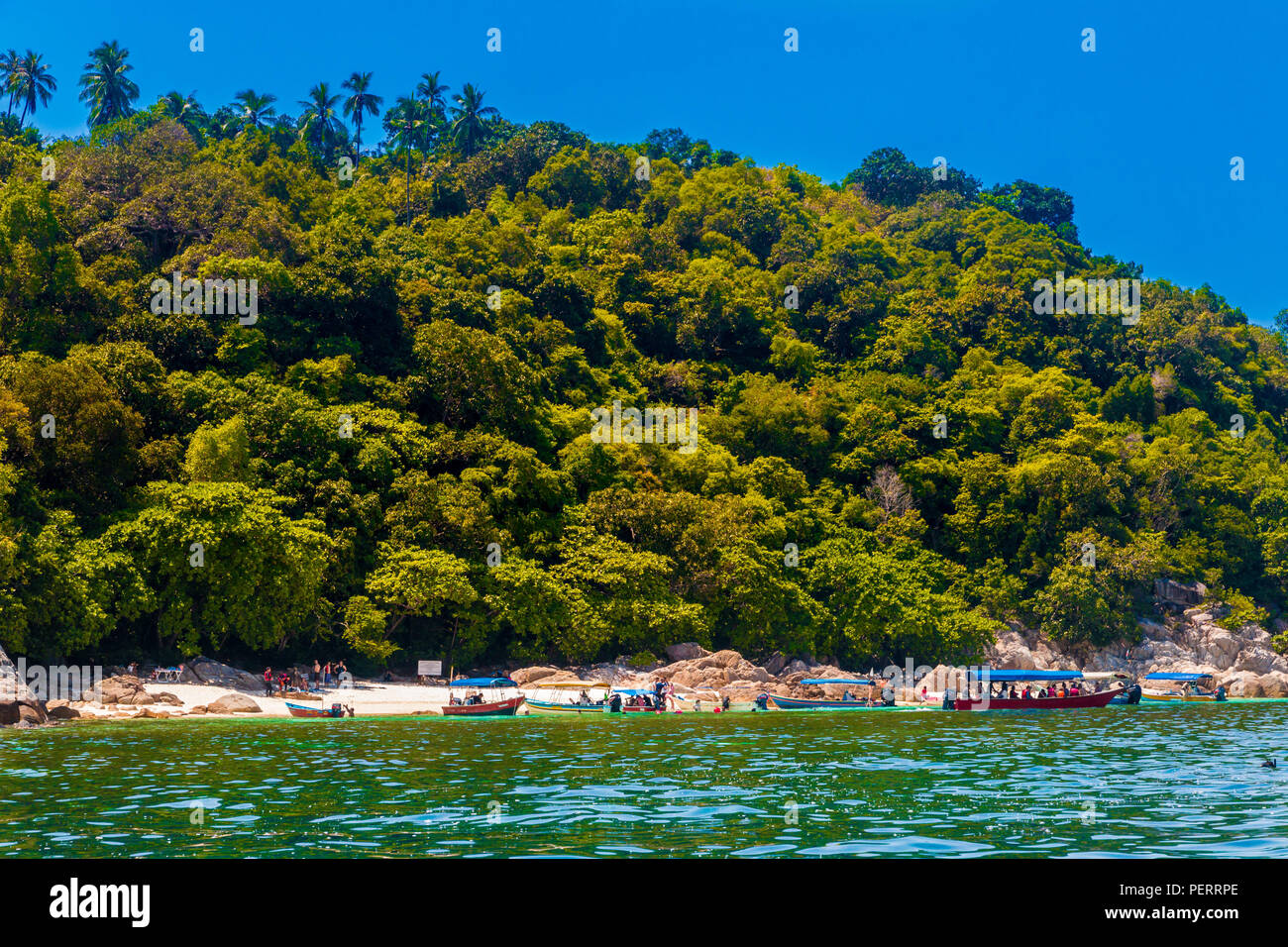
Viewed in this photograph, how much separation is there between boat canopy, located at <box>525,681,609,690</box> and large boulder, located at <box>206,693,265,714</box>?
472 inches

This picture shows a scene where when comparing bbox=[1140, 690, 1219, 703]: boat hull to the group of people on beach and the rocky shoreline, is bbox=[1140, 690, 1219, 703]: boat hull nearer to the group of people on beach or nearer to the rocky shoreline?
the rocky shoreline

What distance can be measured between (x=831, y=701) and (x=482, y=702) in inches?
659

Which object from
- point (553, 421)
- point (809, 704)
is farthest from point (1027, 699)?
point (553, 421)

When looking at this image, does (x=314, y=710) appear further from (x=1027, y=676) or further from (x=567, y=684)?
(x=1027, y=676)

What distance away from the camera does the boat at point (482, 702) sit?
41469 millimetres

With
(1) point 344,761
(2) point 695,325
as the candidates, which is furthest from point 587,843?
(2) point 695,325

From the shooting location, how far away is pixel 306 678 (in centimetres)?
4738

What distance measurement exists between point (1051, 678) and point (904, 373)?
1322 inches

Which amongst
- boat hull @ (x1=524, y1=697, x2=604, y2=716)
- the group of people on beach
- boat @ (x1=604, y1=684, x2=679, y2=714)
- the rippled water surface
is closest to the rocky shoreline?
the group of people on beach

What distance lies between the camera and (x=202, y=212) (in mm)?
63031

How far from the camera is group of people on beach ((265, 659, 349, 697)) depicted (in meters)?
43.6

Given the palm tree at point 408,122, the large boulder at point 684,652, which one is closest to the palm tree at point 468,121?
the palm tree at point 408,122

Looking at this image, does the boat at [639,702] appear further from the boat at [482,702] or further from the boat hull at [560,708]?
the boat at [482,702]

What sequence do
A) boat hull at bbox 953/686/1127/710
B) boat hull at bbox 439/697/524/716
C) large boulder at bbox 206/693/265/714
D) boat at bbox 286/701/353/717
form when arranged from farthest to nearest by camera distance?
boat hull at bbox 953/686/1127/710 → boat hull at bbox 439/697/524/716 → boat at bbox 286/701/353/717 → large boulder at bbox 206/693/265/714
